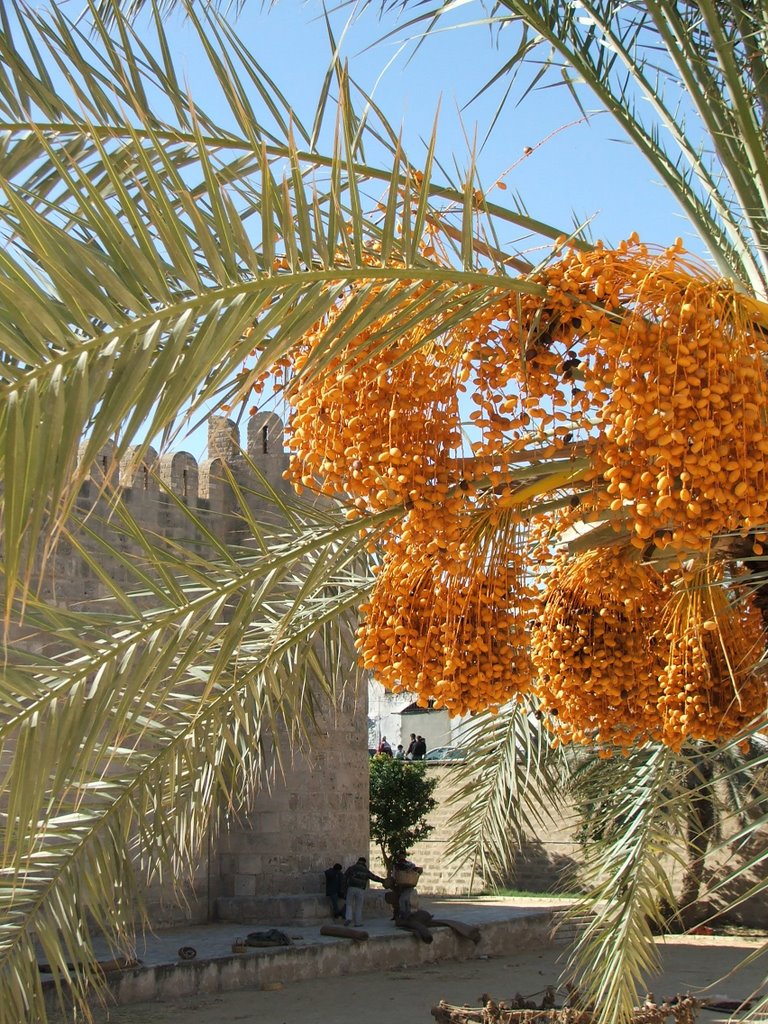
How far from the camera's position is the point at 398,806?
16297 millimetres

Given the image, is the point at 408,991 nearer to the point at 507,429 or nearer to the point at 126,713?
the point at 126,713

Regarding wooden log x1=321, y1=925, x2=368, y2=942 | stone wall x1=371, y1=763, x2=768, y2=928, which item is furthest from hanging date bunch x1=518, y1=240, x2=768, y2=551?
stone wall x1=371, y1=763, x2=768, y2=928

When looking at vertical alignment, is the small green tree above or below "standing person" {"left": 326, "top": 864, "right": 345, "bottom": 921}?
above

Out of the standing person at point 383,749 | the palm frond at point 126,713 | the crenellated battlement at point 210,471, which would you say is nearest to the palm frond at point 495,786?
the palm frond at point 126,713

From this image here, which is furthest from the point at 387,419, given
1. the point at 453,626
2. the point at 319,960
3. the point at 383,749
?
the point at 383,749

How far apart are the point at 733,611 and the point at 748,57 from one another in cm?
180

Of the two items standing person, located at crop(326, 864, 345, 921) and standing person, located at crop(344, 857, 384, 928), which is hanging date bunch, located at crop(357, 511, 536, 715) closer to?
standing person, located at crop(344, 857, 384, 928)

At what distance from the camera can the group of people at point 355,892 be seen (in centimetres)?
1180

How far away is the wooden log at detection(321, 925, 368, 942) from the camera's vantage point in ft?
35.9

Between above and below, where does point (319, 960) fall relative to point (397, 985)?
above

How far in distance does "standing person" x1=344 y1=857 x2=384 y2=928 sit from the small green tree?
3.91 metres

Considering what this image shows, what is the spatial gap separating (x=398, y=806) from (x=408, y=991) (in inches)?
244

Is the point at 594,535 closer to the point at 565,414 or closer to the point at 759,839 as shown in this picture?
the point at 565,414

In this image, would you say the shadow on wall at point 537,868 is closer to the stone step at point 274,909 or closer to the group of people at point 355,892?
the group of people at point 355,892
